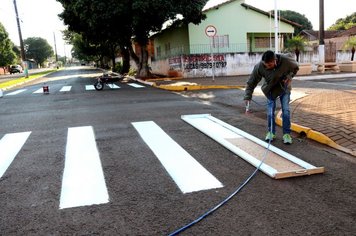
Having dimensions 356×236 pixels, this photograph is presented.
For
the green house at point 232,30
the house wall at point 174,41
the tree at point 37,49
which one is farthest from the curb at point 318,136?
the tree at point 37,49

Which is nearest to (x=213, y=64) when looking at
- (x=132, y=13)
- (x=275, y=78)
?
(x=132, y=13)

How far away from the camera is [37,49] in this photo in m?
140

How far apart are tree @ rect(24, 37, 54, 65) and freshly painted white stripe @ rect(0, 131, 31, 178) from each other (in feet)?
476

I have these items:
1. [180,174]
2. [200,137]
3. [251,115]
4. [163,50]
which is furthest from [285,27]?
[180,174]

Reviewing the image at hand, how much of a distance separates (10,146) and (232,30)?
24953mm

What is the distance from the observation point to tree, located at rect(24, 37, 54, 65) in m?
140

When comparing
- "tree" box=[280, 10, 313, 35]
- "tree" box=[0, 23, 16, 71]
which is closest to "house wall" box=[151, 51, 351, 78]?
"tree" box=[280, 10, 313, 35]

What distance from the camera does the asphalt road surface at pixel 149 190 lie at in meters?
3.26

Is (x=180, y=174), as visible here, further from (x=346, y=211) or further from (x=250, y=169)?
(x=346, y=211)

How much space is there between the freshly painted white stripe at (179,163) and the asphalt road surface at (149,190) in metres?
0.04

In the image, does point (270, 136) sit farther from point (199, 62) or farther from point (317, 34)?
point (317, 34)

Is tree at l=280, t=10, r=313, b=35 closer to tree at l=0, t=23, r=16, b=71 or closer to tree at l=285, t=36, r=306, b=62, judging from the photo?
tree at l=285, t=36, r=306, b=62

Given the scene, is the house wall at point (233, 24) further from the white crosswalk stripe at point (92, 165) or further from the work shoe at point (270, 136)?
the work shoe at point (270, 136)

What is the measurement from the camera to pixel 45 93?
1689 cm
